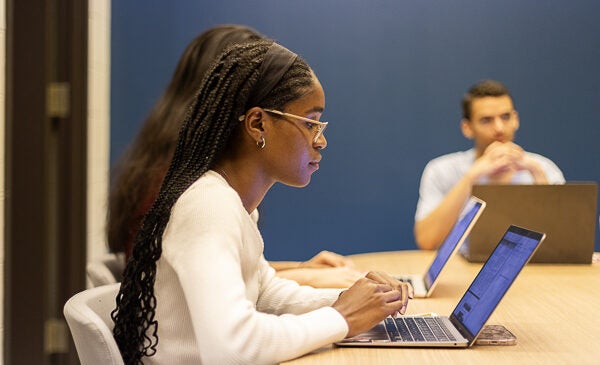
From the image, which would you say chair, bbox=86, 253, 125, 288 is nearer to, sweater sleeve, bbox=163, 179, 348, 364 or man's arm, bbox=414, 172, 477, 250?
sweater sleeve, bbox=163, 179, 348, 364

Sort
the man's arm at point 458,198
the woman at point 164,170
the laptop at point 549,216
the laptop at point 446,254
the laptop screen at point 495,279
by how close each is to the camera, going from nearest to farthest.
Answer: the laptop screen at point 495,279 → the laptop at point 446,254 → the woman at point 164,170 → the laptop at point 549,216 → the man's arm at point 458,198

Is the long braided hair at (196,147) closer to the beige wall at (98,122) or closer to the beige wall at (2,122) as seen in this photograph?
the beige wall at (2,122)

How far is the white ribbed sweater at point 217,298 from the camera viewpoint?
1.18 metres

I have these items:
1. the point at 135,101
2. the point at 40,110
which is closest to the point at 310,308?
the point at 40,110

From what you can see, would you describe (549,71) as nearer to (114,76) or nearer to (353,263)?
(353,263)

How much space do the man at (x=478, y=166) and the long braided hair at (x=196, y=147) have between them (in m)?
1.57

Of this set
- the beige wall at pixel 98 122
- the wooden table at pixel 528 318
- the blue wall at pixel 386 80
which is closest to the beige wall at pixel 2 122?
the beige wall at pixel 98 122

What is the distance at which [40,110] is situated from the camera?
3146 millimetres

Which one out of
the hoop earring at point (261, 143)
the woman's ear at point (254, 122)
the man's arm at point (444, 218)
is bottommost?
the man's arm at point (444, 218)

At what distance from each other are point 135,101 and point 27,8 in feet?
2.20

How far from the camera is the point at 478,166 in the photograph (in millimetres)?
2955

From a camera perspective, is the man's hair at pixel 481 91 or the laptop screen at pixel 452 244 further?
the man's hair at pixel 481 91

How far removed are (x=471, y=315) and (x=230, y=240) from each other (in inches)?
17.5

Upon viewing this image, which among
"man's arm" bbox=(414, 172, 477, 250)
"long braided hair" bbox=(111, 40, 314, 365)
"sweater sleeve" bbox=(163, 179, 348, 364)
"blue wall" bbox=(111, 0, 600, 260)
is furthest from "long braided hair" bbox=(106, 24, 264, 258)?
"blue wall" bbox=(111, 0, 600, 260)
